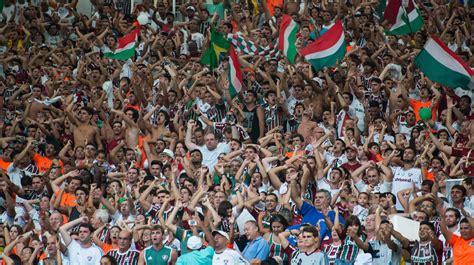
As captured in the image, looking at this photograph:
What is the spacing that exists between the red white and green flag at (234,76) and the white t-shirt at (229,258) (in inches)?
245

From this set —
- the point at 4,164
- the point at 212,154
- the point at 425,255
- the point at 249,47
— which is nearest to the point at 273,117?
the point at 212,154

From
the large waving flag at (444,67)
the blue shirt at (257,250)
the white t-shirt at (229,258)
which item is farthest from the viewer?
the large waving flag at (444,67)

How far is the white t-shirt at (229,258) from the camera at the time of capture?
15.0 meters

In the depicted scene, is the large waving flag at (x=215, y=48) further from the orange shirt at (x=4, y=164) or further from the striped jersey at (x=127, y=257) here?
the striped jersey at (x=127, y=257)

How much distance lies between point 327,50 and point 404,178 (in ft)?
11.4

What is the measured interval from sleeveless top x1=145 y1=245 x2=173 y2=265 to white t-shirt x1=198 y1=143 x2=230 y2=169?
3.62 metres

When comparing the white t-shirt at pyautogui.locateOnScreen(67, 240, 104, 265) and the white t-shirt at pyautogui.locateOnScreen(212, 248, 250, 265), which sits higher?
the white t-shirt at pyautogui.locateOnScreen(212, 248, 250, 265)

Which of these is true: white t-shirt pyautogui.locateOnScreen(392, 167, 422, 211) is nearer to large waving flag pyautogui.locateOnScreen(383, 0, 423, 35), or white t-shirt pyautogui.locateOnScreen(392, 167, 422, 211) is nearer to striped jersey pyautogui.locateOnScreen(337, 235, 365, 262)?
striped jersey pyautogui.locateOnScreen(337, 235, 365, 262)

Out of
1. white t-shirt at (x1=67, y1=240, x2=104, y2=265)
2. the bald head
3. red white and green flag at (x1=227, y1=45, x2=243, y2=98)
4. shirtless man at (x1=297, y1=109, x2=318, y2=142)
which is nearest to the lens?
the bald head

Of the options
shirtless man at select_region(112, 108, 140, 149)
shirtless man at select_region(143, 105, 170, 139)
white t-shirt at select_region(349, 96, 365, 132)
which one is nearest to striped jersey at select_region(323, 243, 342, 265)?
white t-shirt at select_region(349, 96, 365, 132)

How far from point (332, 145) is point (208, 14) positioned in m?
6.95

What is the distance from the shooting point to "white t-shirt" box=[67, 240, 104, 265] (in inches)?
643

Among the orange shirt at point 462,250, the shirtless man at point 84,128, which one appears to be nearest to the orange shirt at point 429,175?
the orange shirt at point 462,250

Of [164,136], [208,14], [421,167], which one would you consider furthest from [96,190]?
[208,14]
